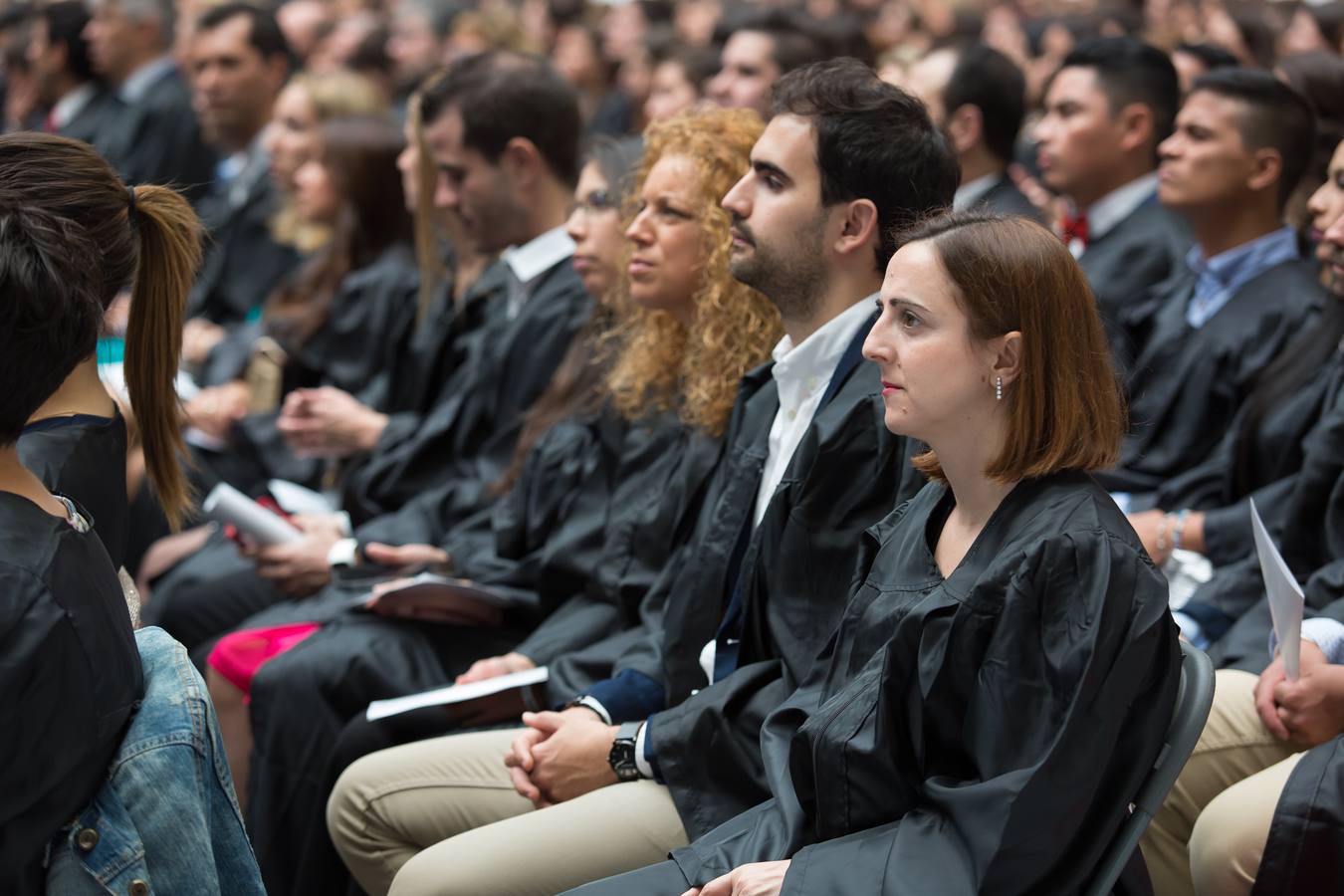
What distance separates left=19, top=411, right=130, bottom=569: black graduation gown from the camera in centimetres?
236

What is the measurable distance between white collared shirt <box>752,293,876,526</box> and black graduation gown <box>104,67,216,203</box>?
5.74 metres

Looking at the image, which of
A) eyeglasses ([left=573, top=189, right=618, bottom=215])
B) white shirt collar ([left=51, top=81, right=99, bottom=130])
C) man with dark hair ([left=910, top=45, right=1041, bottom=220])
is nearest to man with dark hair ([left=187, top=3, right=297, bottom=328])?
white shirt collar ([left=51, top=81, right=99, bottom=130])

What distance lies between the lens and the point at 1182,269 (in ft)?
13.4

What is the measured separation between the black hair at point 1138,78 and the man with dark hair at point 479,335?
1.57 metres

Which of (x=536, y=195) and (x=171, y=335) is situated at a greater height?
(x=171, y=335)

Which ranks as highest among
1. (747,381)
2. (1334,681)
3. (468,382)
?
(747,381)

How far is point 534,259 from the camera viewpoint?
419cm

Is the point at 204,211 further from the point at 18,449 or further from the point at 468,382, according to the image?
the point at 18,449

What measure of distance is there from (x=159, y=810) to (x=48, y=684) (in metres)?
0.22

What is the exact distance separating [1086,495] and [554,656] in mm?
1553

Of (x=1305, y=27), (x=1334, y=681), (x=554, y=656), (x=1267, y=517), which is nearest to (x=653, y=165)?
(x=554, y=656)

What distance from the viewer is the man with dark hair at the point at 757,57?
18.6 ft

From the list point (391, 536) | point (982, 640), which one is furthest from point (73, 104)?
point (982, 640)

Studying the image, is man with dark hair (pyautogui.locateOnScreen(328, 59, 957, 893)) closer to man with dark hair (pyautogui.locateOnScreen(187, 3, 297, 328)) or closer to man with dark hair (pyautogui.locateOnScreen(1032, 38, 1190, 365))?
man with dark hair (pyautogui.locateOnScreen(1032, 38, 1190, 365))
